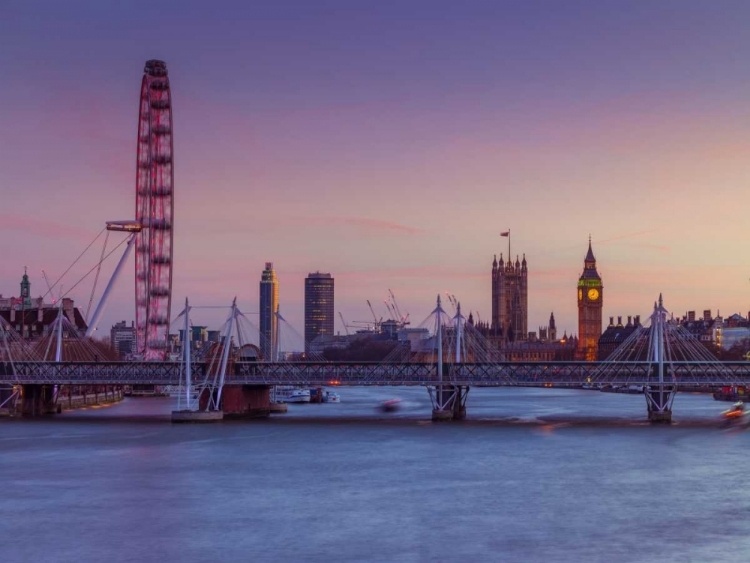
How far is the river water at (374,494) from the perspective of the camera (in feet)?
107

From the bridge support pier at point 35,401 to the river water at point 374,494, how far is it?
13899 millimetres

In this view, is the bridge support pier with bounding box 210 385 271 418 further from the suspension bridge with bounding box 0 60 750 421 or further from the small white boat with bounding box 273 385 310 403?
the small white boat with bounding box 273 385 310 403

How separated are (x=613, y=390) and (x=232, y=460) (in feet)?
399

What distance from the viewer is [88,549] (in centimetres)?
3259

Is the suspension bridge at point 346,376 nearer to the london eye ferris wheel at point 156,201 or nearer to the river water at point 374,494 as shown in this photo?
the river water at point 374,494

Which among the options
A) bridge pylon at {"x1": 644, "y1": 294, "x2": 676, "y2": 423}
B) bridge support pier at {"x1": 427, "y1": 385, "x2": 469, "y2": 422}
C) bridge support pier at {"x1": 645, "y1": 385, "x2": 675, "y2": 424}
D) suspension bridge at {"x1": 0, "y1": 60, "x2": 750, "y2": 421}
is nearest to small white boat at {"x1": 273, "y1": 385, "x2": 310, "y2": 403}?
suspension bridge at {"x1": 0, "y1": 60, "x2": 750, "y2": 421}

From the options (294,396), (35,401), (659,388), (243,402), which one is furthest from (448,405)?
(294,396)

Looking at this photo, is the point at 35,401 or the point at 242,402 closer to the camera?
the point at 242,402

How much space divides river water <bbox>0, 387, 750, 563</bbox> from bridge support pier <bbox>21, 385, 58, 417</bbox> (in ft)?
45.6

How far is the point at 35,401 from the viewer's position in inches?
3366

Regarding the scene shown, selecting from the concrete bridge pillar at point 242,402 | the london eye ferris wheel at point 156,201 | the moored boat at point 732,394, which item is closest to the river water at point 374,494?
the concrete bridge pillar at point 242,402

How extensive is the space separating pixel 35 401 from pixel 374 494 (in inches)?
1911

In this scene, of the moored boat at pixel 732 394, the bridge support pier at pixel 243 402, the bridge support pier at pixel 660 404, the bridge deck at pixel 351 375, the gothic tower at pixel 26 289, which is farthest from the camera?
the gothic tower at pixel 26 289

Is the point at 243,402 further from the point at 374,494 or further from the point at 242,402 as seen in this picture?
the point at 374,494
